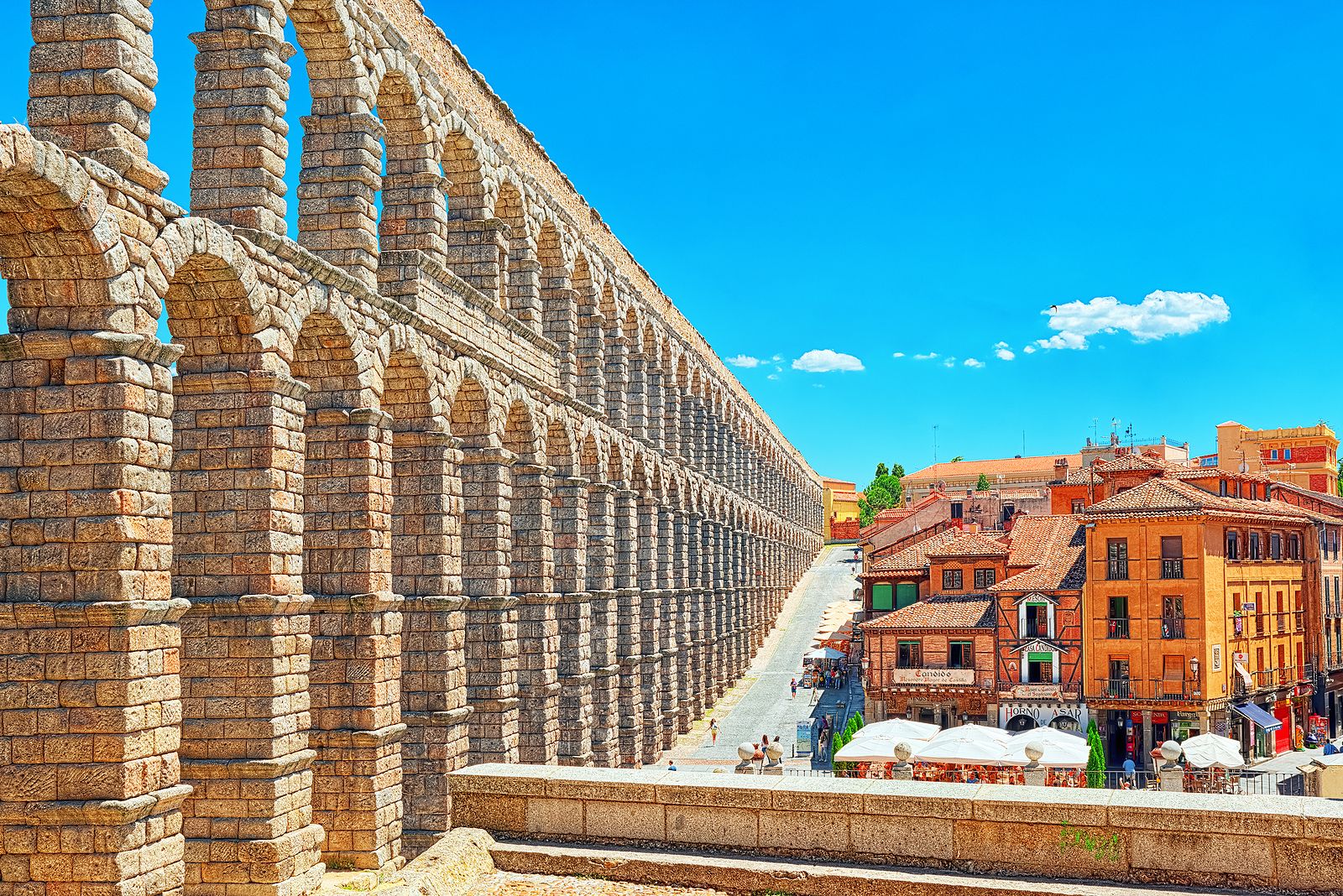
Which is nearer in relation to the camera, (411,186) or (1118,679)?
(411,186)

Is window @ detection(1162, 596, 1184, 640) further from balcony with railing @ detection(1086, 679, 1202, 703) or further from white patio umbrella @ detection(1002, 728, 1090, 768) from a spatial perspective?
white patio umbrella @ detection(1002, 728, 1090, 768)

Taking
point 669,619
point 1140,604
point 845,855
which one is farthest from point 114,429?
point 1140,604

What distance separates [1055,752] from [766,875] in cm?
2052

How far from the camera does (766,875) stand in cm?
1323

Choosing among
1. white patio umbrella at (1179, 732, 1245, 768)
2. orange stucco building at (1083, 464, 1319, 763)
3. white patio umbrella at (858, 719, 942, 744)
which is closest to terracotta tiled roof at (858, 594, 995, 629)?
orange stucco building at (1083, 464, 1319, 763)

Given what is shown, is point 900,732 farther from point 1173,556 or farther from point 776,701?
point 776,701

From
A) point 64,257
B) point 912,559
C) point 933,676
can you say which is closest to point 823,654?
point 912,559

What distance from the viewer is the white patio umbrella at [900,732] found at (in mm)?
34156

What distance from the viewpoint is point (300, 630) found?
18578mm

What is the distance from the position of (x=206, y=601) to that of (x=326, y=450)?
3687 millimetres

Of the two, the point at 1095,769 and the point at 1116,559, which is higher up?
the point at 1116,559

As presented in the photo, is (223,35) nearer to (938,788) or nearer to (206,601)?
(206,601)

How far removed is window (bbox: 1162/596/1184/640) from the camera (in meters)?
47.1

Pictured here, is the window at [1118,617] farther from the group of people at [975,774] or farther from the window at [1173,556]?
the group of people at [975,774]
